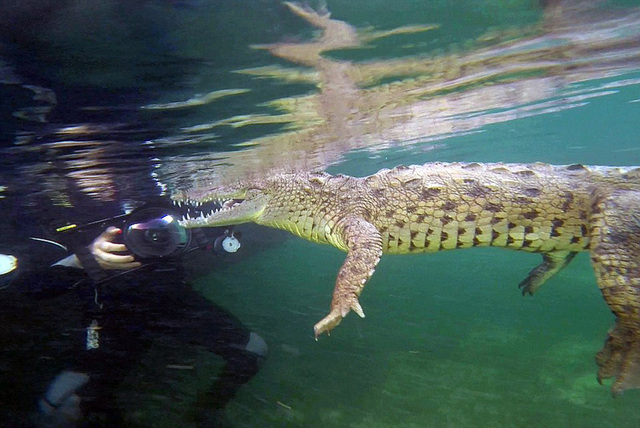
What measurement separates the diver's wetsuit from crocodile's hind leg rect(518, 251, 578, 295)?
4.04 meters

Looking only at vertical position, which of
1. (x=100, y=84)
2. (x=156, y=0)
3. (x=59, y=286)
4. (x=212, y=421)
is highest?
(x=156, y=0)

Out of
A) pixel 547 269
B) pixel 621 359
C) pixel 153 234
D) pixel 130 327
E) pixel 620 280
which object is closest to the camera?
pixel 620 280

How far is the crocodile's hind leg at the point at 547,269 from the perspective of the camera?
5.11 meters

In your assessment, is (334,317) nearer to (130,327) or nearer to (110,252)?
(110,252)

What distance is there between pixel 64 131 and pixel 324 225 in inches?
148

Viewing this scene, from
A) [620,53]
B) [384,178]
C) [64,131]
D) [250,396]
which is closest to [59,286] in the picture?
[64,131]

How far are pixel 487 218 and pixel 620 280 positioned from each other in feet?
4.11

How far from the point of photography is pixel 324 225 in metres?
4.93

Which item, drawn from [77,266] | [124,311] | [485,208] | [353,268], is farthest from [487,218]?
[124,311]

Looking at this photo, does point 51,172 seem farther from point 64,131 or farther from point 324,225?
point 324,225

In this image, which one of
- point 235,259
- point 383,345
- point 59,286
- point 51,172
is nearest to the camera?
point 59,286

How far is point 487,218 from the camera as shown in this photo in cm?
430

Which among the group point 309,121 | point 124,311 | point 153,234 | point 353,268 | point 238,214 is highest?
point 309,121

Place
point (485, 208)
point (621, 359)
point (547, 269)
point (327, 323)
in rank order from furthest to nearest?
point (547, 269)
point (485, 208)
point (621, 359)
point (327, 323)
